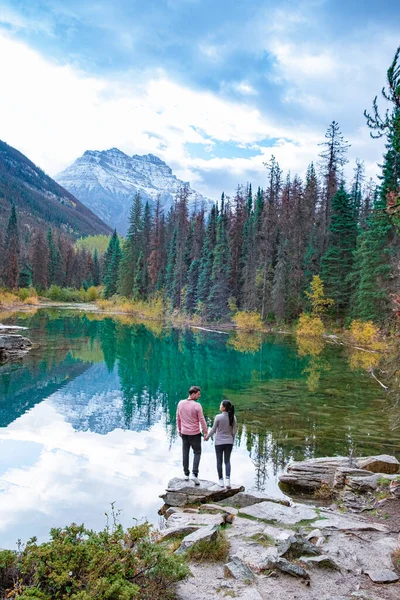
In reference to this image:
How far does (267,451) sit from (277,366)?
15.9m

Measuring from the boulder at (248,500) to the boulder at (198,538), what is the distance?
8.88ft

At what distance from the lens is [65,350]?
105ft

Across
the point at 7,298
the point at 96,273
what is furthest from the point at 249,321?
the point at 96,273

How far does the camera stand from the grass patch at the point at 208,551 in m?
6.06

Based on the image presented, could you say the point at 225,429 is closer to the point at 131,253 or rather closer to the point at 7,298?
the point at 7,298

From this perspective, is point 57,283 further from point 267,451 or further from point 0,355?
point 267,451

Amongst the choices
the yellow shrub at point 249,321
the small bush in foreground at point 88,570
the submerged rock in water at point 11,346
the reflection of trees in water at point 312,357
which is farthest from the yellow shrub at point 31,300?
the small bush in foreground at point 88,570

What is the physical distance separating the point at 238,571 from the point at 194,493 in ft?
13.7

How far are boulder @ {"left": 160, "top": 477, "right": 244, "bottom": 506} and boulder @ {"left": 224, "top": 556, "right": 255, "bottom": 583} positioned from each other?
149 inches

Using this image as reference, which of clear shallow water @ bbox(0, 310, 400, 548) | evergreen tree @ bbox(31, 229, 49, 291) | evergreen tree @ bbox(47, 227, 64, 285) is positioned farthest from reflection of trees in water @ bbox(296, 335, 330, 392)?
evergreen tree @ bbox(47, 227, 64, 285)

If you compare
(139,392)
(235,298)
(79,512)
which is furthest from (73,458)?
(235,298)

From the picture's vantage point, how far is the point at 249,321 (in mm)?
53062

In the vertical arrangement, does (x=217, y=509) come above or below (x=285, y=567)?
below

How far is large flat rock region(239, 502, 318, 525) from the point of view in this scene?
314 inches
